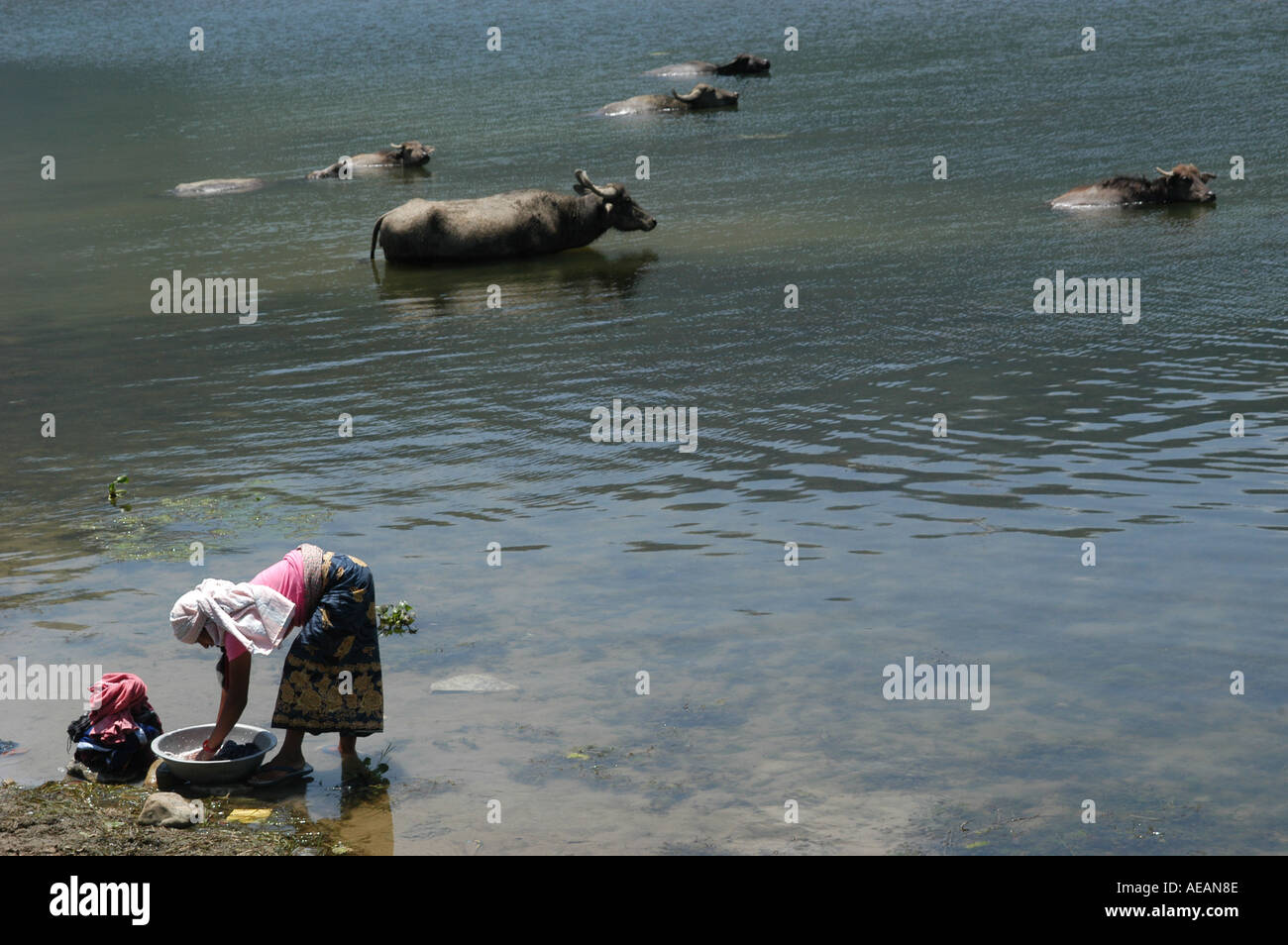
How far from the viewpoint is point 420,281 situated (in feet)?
62.5

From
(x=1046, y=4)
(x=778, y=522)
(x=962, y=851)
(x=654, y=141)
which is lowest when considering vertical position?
(x=962, y=851)

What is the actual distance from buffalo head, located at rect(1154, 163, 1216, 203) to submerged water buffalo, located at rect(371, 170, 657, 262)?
6.83m

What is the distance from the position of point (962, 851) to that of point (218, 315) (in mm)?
13430

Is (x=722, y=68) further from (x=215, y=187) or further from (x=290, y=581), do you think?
(x=290, y=581)

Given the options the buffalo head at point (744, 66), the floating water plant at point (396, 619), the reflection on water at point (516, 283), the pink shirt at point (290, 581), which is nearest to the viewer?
the pink shirt at point (290, 581)

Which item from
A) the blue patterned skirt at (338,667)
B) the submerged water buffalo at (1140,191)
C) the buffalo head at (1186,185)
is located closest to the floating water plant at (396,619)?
the blue patterned skirt at (338,667)

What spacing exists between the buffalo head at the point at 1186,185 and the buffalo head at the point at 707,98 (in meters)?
14.1

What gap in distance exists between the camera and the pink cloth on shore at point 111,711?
732 centimetres

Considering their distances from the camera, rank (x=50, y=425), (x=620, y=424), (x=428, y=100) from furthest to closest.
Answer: (x=428, y=100) → (x=50, y=425) → (x=620, y=424)

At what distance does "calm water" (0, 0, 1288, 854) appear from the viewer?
7.20m

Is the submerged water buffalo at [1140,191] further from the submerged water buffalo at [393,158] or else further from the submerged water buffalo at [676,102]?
the submerged water buffalo at [676,102]

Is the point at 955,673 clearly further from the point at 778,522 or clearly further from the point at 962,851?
the point at 778,522

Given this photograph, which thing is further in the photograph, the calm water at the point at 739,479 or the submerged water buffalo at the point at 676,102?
the submerged water buffalo at the point at 676,102
